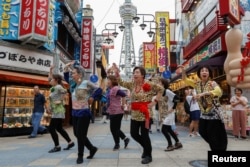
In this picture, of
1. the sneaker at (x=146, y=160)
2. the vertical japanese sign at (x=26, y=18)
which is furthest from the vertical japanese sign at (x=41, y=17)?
the sneaker at (x=146, y=160)

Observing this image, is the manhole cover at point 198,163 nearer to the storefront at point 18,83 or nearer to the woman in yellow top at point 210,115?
the woman in yellow top at point 210,115

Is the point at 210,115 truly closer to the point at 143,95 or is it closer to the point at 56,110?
the point at 143,95

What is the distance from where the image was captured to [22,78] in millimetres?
10492

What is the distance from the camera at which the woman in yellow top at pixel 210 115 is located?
172 inches

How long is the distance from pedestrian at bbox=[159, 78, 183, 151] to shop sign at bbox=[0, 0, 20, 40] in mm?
6962

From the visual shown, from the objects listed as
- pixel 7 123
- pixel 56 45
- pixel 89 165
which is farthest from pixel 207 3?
pixel 89 165

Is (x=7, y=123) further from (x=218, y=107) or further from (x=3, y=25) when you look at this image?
(x=218, y=107)

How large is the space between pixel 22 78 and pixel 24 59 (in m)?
1.34

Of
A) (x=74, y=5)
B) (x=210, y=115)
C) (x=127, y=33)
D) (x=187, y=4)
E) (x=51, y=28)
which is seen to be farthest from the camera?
(x=127, y=33)

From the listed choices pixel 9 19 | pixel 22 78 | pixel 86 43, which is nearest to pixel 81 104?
pixel 22 78

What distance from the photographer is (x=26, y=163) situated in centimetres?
541

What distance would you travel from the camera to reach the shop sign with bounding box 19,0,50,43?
1082 centimetres

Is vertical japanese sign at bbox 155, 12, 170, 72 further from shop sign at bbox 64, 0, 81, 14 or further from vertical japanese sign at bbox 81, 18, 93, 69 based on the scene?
shop sign at bbox 64, 0, 81, 14

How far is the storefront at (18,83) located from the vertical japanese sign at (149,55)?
1591 centimetres
